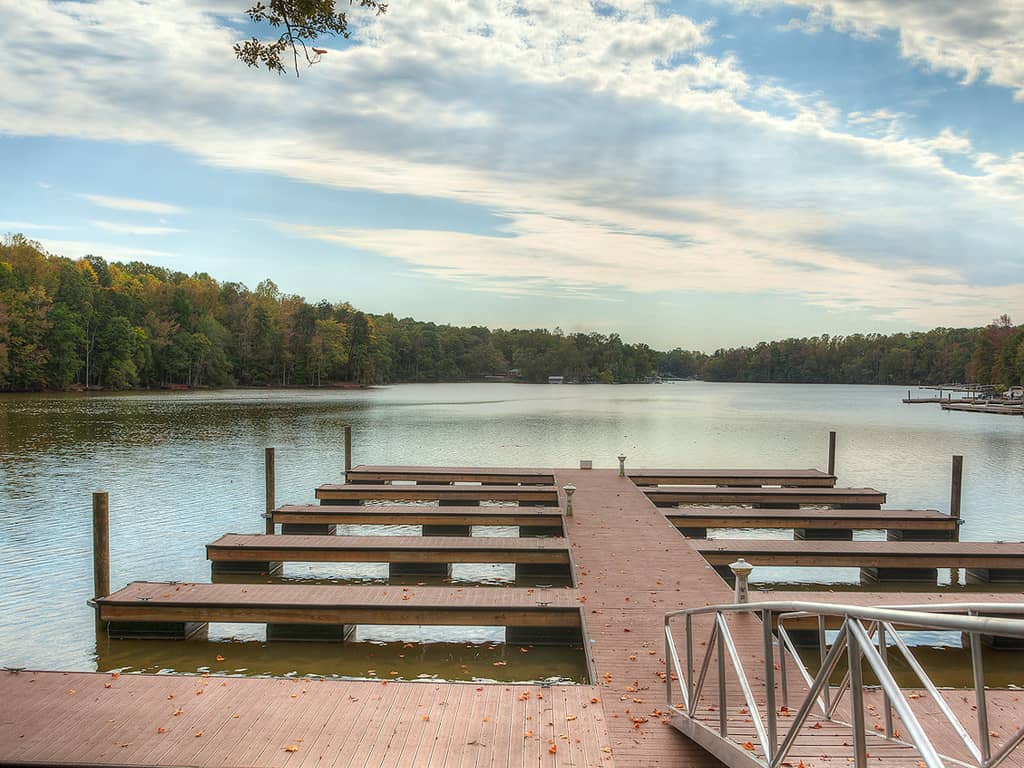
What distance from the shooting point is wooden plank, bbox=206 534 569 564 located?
1119cm

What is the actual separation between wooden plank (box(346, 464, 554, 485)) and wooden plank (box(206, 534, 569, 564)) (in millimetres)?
7144

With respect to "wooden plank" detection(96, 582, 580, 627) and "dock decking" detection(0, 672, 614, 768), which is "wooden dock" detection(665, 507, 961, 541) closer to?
"wooden plank" detection(96, 582, 580, 627)

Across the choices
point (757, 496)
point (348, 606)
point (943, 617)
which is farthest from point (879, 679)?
point (757, 496)

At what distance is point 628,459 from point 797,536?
1237 centimetres

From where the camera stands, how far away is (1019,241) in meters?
46.6

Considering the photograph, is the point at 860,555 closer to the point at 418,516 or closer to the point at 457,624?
the point at 457,624

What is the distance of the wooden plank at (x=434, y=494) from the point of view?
54.6 feet

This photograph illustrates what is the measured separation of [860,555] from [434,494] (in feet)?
29.5

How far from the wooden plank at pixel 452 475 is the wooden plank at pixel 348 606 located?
10007 mm

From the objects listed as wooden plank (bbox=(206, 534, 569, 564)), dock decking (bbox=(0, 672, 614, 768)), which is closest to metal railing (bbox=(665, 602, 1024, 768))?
dock decking (bbox=(0, 672, 614, 768))

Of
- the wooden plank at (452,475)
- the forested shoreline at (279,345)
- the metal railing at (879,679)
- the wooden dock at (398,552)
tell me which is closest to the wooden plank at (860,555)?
the wooden dock at (398,552)

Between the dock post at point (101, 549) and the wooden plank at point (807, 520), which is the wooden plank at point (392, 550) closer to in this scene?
the dock post at point (101, 549)

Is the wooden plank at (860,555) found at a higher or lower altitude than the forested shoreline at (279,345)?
lower

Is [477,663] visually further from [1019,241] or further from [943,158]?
[1019,241]
